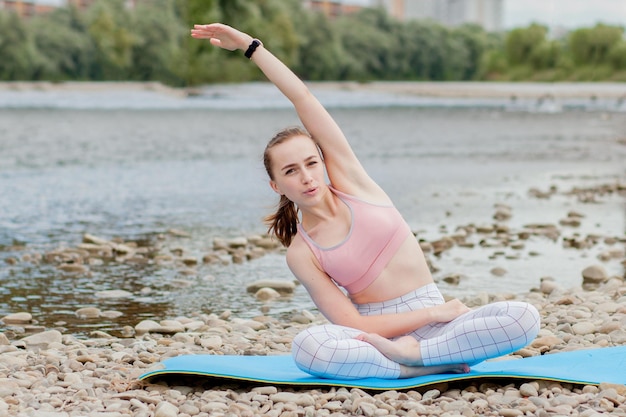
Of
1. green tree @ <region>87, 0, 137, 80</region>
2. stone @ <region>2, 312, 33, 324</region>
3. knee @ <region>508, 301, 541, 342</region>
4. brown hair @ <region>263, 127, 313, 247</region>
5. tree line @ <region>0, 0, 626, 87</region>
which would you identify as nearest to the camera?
knee @ <region>508, 301, 541, 342</region>

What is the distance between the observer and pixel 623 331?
482cm

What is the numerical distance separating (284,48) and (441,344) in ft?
197

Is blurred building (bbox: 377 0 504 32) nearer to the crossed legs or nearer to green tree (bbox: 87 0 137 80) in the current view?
green tree (bbox: 87 0 137 80)

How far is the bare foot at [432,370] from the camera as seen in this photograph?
3.89m

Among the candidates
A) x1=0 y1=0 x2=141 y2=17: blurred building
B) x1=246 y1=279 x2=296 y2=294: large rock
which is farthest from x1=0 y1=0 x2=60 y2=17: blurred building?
x1=246 y1=279 x2=296 y2=294: large rock

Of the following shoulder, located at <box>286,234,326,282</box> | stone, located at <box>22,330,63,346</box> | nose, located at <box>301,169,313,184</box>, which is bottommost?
stone, located at <box>22,330,63,346</box>

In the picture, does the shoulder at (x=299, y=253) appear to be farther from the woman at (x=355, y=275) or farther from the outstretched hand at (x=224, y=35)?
the outstretched hand at (x=224, y=35)

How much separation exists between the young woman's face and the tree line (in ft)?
165

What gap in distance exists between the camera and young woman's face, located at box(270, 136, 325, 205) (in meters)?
3.80

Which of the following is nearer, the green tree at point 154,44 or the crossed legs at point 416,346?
the crossed legs at point 416,346

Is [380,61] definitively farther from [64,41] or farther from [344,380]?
[344,380]

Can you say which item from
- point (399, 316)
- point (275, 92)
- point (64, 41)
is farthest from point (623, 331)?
point (64, 41)

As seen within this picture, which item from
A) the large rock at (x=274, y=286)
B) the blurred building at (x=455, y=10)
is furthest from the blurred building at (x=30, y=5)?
the large rock at (x=274, y=286)

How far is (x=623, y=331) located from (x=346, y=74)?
220ft
